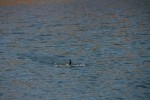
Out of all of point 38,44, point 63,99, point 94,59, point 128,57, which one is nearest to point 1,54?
point 38,44

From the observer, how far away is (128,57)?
64.7 feet

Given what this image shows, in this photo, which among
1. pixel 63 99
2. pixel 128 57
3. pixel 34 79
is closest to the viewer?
pixel 63 99

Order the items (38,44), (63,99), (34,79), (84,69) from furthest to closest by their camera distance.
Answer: (38,44) < (84,69) < (34,79) < (63,99)

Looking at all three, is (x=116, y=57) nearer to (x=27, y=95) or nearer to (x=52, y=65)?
(x=52, y=65)

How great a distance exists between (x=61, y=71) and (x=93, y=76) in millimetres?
1608

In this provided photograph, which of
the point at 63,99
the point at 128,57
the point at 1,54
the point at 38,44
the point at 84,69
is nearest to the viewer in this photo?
the point at 63,99

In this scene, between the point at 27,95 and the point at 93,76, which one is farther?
the point at 93,76

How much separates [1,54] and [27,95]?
8.05 meters

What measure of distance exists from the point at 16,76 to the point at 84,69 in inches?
116

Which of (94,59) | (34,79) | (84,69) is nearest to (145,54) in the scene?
(94,59)

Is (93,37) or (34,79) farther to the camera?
(93,37)

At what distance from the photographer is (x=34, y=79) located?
16562 mm

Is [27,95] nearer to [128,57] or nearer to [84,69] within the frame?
[84,69]

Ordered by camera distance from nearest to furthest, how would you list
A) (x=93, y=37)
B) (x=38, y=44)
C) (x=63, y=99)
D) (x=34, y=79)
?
(x=63, y=99) < (x=34, y=79) < (x=38, y=44) < (x=93, y=37)
